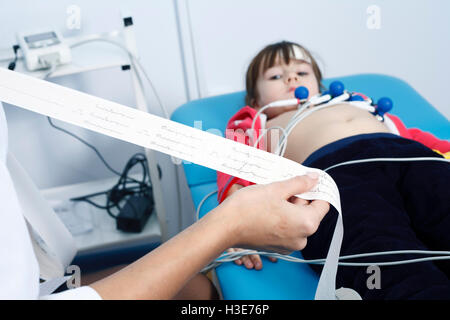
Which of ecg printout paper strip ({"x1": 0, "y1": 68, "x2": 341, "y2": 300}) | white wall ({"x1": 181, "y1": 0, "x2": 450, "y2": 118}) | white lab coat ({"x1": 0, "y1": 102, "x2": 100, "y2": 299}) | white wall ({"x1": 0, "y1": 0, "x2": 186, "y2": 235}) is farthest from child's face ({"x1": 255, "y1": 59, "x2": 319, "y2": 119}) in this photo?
white lab coat ({"x1": 0, "y1": 102, "x2": 100, "y2": 299})

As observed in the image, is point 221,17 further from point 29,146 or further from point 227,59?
point 29,146

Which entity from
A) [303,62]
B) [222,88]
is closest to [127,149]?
[222,88]

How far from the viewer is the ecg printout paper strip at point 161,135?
25.1 inches

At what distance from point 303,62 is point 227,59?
0.33 meters

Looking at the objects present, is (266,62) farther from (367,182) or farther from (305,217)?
(305,217)

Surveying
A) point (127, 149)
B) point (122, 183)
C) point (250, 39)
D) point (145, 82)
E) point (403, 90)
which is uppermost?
point (250, 39)

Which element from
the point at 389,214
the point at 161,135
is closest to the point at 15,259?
the point at 161,135

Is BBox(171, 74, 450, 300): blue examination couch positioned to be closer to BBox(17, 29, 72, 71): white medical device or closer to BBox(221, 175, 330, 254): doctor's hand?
BBox(221, 175, 330, 254): doctor's hand

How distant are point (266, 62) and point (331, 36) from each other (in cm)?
44

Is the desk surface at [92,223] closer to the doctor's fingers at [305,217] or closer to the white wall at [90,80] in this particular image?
the white wall at [90,80]

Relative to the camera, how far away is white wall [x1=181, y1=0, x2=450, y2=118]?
4.90 feet

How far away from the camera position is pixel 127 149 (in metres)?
1.57

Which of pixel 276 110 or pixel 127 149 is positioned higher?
pixel 276 110
